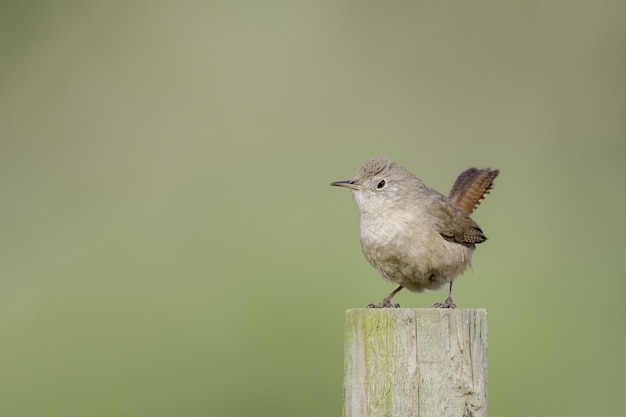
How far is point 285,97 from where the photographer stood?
12023mm

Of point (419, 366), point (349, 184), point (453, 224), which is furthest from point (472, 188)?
point (419, 366)

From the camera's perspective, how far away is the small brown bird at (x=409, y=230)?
5062 millimetres

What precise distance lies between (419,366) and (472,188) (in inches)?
113

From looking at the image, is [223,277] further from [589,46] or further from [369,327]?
[589,46]

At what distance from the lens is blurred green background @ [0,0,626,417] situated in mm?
7613

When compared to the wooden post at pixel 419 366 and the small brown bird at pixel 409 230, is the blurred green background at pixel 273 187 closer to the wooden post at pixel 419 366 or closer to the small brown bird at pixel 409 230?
the small brown bird at pixel 409 230

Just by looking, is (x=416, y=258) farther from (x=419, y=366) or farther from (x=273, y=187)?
(x=273, y=187)

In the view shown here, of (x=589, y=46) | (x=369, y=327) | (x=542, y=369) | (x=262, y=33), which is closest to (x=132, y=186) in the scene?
(x=262, y=33)

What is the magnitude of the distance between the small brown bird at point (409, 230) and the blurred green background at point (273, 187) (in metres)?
2.00

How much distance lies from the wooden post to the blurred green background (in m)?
3.51

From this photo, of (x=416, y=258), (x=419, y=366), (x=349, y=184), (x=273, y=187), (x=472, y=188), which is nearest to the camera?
(x=419, y=366)

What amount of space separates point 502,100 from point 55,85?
626 centimetres

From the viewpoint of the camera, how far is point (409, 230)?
16.8 ft

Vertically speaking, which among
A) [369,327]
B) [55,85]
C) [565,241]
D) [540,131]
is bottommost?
[369,327]
